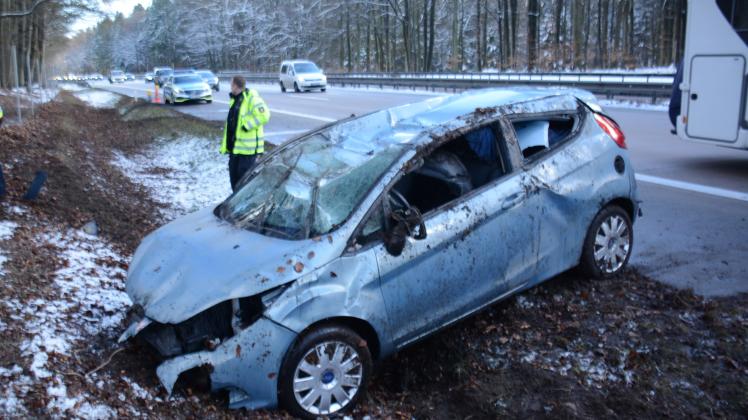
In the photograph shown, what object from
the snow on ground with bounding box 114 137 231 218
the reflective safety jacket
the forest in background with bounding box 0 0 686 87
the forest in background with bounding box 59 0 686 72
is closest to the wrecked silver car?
the reflective safety jacket

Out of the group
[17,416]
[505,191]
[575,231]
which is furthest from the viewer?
[575,231]

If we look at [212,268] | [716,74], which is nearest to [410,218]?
[212,268]

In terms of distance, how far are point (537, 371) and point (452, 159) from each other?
1528 mm

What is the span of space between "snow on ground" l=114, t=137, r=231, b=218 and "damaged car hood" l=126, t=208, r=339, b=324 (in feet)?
15.8

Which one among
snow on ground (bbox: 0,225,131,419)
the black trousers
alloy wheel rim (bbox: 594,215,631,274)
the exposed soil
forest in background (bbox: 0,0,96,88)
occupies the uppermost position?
forest in background (bbox: 0,0,96,88)

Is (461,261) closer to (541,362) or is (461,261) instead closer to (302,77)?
(541,362)

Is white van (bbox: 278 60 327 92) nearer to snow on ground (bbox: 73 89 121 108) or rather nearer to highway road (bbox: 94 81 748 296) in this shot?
snow on ground (bbox: 73 89 121 108)

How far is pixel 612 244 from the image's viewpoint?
5.25m

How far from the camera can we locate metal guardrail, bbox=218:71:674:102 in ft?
67.0

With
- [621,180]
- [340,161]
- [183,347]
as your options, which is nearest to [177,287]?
[183,347]

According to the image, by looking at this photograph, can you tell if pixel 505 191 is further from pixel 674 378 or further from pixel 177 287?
pixel 177 287

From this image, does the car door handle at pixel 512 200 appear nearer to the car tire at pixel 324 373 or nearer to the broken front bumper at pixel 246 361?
the car tire at pixel 324 373

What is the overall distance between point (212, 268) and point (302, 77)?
3337 cm

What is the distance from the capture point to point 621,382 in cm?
397
